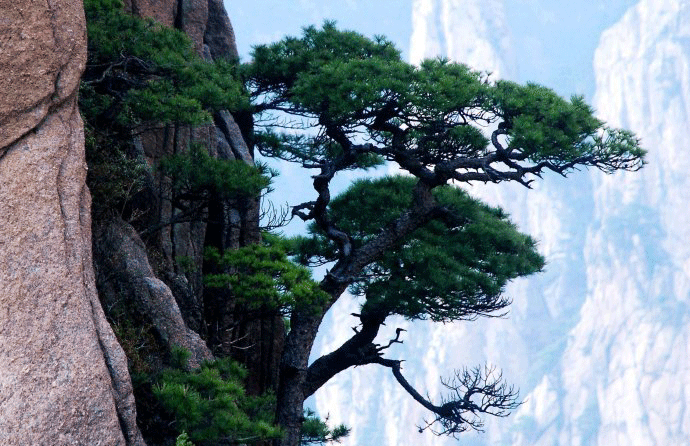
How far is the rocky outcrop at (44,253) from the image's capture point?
734 centimetres

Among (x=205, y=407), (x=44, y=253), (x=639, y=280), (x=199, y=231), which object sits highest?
(x=639, y=280)

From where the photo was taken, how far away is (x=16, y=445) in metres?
7.21

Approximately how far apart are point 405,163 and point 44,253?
7.76 m

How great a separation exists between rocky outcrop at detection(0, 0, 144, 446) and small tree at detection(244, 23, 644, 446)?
5641 millimetres

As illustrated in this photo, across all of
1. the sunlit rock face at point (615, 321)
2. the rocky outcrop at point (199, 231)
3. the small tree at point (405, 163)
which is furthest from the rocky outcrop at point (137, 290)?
the sunlit rock face at point (615, 321)

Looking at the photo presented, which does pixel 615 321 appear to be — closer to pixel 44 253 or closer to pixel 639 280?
pixel 639 280

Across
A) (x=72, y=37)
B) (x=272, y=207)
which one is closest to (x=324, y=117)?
(x=272, y=207)

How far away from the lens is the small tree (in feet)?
43.3

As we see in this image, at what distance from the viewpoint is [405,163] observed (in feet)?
47.7

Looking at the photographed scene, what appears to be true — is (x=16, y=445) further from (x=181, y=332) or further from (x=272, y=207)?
(x=272, y=207)

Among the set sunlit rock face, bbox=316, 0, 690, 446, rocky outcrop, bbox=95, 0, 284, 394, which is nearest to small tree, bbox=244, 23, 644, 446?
rocky outcrop, bbox=95, 0, 284, 394

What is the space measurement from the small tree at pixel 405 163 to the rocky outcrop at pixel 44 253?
222 inches

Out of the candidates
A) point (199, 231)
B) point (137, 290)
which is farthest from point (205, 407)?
point (199, 231)

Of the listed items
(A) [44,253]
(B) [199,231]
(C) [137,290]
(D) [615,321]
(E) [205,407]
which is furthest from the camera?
(D) [615,321]
